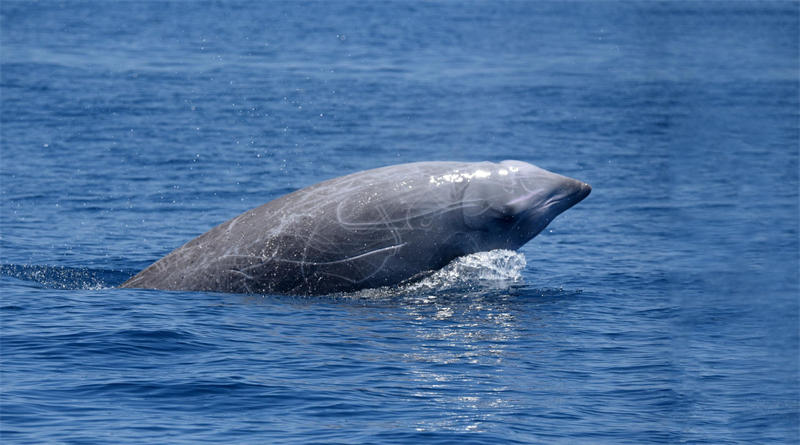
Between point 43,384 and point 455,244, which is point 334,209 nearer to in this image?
point 455,244

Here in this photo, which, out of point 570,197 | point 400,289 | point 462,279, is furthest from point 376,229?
point 570,197

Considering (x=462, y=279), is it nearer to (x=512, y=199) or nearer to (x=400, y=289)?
(x=400, y=289)

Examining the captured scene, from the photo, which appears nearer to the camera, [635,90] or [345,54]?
[635,90]

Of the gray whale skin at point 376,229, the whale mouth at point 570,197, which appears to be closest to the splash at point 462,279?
the gray whale skin at point 376,229

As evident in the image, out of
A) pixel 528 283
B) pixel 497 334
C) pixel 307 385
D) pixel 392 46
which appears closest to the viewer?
pixel 307 385

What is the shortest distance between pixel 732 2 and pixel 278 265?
182165mm

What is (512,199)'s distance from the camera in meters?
18.6

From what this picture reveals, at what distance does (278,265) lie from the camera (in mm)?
18516

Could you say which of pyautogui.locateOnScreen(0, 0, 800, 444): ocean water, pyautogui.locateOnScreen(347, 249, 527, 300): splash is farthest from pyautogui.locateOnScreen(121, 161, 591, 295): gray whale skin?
pyautogui.locateOnScreen(0, 0, 800, 444): ocean water

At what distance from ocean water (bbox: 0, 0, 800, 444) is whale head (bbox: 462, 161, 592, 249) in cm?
81

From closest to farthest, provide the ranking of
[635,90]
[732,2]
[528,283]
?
[528,283], [635,90], [732,2]

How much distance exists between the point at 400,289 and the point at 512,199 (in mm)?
2347

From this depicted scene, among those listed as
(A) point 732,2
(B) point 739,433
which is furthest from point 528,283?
(A) point 732,2

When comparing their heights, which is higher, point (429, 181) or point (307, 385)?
point (429, 181)
